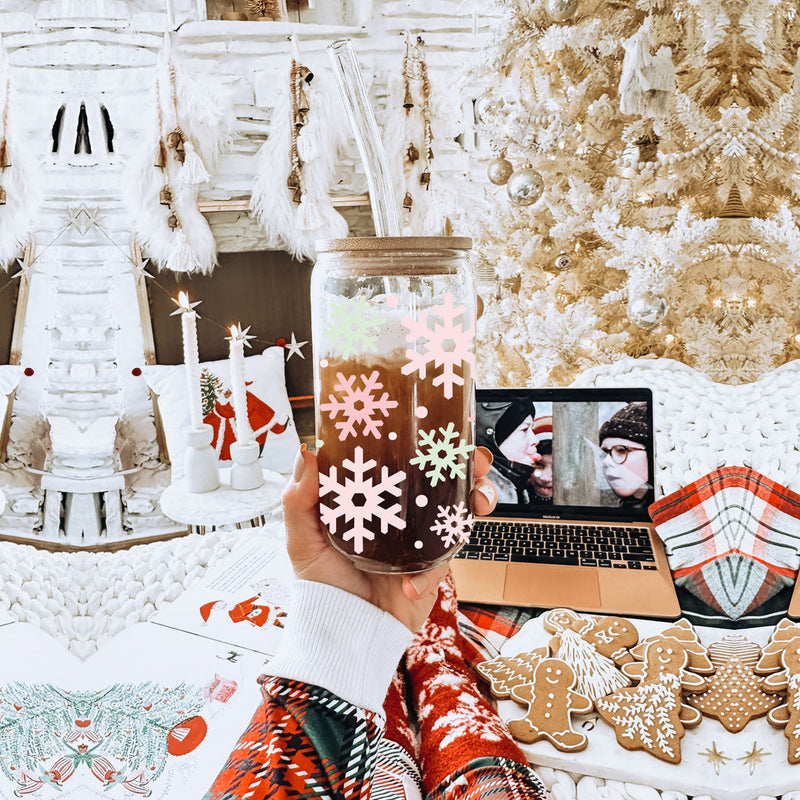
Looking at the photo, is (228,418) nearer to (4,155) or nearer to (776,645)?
(4,155)

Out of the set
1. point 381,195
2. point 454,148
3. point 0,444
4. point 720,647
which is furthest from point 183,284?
point 720,647

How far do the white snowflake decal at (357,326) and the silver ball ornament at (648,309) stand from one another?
39.2 inches

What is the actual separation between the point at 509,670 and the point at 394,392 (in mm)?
514

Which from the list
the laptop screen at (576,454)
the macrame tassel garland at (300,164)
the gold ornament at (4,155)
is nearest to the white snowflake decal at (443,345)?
the laptop screen at (576,454)

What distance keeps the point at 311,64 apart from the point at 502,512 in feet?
4.89

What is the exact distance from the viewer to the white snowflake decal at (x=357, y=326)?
1.56 feet

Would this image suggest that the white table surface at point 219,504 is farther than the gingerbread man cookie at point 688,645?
Yes

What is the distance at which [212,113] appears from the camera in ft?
6.04

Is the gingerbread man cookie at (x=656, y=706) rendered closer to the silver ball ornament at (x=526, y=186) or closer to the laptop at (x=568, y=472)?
the laptop at (x=568, y=472)

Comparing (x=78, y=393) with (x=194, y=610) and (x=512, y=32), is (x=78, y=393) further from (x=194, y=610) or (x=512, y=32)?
(x=512, y=32)

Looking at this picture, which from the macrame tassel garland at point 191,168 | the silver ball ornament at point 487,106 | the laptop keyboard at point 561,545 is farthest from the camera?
the macrame tassel garland at point 191,168

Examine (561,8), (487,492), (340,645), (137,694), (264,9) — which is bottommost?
(137,694)

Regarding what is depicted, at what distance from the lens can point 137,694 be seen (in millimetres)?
846

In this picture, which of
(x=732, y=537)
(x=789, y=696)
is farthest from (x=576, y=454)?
(x=789, y=696)
